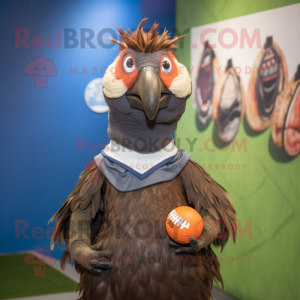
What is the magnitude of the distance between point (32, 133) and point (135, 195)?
1.30 m

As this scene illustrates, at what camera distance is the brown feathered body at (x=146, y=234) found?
40.8 inches

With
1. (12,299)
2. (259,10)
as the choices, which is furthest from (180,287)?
(259,10)

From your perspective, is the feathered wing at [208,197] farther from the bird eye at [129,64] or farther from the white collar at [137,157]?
→ the bird eye at [129,64]

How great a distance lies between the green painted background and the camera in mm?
1632

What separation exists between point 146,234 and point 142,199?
11 cm

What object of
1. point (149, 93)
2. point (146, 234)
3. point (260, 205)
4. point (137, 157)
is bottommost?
point (260, 205)

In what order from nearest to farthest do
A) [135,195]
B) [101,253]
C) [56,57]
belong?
[101,253], [135,195], [56,57]

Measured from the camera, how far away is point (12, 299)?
1.89 meters

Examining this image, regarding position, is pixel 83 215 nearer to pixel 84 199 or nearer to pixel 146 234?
pixel 84 199

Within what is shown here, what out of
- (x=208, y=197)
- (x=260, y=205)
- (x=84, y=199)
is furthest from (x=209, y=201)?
(x=260, y=205)

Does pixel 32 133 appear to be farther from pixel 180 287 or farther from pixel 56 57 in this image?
pixel 180 287

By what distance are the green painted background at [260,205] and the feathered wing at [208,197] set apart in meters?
0.63

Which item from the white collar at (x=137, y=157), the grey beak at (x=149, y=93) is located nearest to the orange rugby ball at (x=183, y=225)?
the white collar at (x=137, y=157)

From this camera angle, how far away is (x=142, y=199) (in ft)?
3.52
